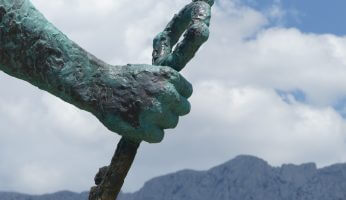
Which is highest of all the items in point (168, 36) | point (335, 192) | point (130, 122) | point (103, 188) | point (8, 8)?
point (335, 192)

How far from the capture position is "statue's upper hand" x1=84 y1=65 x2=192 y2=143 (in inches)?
81.0

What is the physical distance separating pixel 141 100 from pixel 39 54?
0.26 m

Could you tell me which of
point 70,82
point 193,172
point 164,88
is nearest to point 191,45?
point 164,88

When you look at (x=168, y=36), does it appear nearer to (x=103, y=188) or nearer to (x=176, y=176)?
(x=103, y=188)

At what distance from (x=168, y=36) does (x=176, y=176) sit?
84976 mm

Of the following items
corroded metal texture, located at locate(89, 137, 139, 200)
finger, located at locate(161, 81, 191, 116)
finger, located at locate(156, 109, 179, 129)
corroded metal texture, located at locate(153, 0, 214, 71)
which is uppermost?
corroded metal texture, located at locate(153, 0, 214, 71)

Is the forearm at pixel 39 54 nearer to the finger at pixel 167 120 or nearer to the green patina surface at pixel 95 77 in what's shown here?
the green patina surface at pixel 95 77

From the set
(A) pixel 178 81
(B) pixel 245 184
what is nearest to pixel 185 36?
(A) pixel 178 81

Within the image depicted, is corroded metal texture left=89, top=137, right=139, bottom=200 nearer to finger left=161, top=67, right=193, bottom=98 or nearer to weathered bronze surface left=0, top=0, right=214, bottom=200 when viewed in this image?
weathered bronze surface left=0, top=0, right=214, bottom=200

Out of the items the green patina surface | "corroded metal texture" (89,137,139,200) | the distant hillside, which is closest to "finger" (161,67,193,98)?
the green patina surface

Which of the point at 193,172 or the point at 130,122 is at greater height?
the point at 193,172

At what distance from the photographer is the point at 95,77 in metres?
2.11

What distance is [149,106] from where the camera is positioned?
2.05 meters

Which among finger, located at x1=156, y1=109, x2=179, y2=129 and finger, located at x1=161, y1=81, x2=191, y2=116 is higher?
finger, located at x1=161, y1=81, x2=191, y2=116
